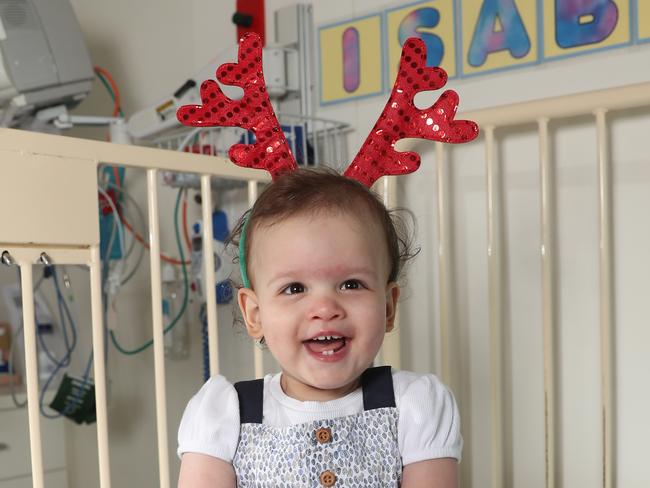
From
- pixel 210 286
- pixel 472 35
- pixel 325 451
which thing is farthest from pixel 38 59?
pixel 325 451

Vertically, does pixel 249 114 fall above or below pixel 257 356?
above

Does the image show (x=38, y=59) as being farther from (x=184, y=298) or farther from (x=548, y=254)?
(x=548, y=254)

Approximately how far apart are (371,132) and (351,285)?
0.79 ft

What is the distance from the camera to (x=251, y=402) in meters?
1.01

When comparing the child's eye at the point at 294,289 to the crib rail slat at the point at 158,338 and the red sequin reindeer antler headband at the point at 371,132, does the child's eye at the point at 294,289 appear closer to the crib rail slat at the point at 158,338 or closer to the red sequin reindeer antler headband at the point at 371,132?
the red sequin reindeer antler headband at the point at 371,132

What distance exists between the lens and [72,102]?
2008mm

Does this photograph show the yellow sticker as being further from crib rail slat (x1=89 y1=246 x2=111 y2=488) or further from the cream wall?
crib rail slat (x1=89 y1=246 x2=111 y2=488)

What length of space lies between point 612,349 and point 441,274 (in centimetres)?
33

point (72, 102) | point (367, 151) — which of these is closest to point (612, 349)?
point (367, 151)

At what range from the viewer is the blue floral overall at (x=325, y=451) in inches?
37.1

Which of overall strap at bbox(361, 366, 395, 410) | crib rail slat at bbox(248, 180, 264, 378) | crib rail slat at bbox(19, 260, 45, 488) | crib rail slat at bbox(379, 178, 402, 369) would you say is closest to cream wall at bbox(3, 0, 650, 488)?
crib rail slat at bbox(379, 178, 402, 369)

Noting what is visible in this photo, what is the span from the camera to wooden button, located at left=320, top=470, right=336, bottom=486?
93cm

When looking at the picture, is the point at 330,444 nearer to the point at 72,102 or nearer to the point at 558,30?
the point at 558,30

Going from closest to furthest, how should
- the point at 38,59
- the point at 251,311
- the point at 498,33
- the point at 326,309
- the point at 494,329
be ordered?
the point at 326,309 → the point at 251,311 → the point at 494,329 → the point at 498,33 → the point at 38,59
